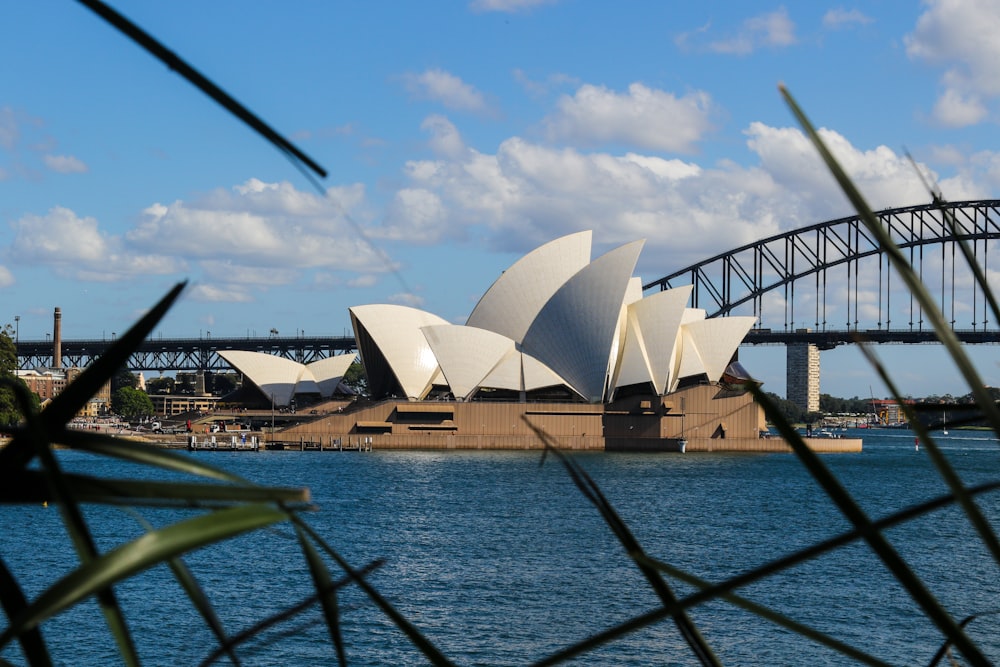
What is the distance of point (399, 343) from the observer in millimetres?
87812

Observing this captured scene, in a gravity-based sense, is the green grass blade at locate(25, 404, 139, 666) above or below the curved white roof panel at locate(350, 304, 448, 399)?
below

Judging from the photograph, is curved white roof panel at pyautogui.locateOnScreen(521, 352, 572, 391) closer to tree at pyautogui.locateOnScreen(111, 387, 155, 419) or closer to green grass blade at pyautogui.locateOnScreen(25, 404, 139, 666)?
tree at pyautogui.locateOnScreen(111, 387, 155, 419)

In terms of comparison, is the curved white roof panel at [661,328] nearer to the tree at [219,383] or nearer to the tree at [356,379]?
the tree at [219,383]

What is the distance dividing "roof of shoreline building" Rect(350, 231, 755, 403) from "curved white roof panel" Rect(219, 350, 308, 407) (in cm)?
1482

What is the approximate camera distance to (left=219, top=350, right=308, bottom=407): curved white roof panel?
10231 centimetres

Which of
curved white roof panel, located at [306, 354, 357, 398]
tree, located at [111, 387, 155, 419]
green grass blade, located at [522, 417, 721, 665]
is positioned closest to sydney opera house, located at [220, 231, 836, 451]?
curved white roof panel, located at [306, 354, 357, 398]

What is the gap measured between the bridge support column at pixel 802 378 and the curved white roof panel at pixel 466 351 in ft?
225

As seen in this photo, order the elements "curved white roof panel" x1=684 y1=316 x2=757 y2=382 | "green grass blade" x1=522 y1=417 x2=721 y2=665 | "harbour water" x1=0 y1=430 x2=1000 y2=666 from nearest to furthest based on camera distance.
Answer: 1. "green grass blade" x1=522 y1=417 x2=721 y2=665
2. "harbour water" x1=0 y1=430 x2=1000 y2=666
3. "curved white roof panel" x1=684 y1=316 x2=757 y2=382

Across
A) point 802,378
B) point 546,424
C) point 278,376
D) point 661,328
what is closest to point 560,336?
point 546,424

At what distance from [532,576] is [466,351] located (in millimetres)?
57697

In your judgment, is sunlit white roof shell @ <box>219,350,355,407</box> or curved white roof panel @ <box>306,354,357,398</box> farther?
curved white roof panel @ <box>306,354,357,398</box>

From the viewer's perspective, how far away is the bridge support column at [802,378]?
477 feet

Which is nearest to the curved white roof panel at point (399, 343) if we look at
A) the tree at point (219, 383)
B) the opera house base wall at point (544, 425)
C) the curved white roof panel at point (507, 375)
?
the opera house base wall at point (544, 425)

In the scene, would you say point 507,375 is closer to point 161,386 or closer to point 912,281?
point 912,281
